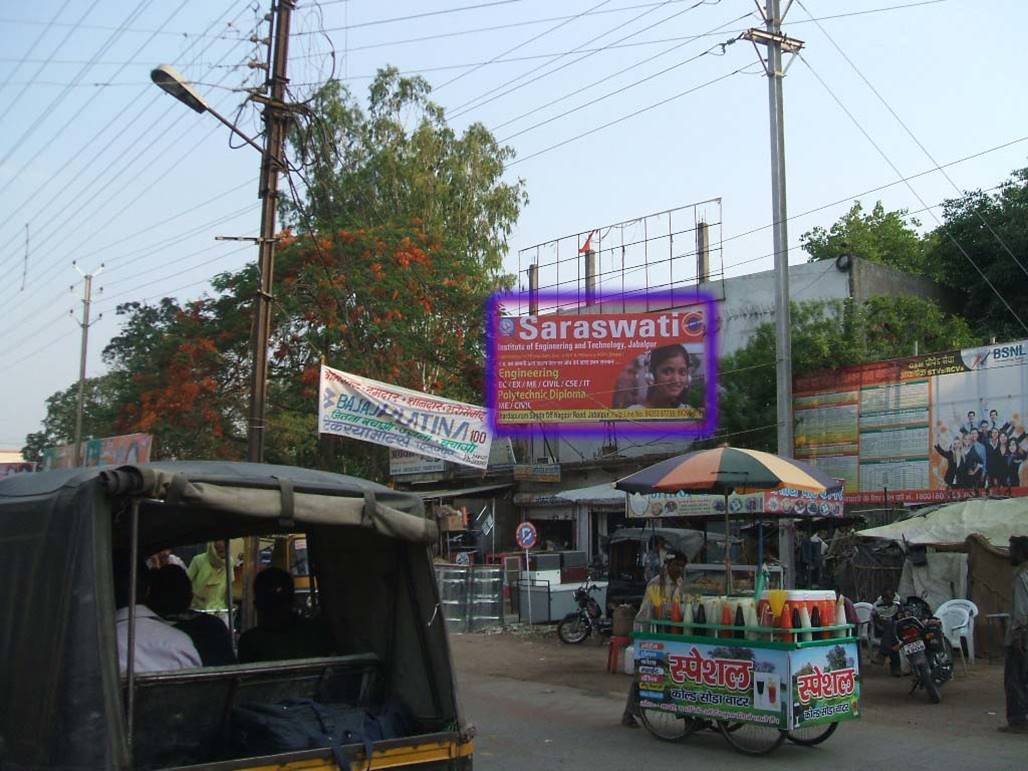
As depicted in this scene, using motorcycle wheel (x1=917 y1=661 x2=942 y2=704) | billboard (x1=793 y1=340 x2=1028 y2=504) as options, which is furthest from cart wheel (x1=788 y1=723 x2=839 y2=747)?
billboard (x1=793 y1=340 x2=1028 y2=504)

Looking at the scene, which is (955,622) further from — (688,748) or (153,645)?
(153,645)

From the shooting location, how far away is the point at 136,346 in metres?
28.6

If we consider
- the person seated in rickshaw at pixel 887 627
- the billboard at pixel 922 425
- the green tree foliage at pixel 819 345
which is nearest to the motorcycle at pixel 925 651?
the person seated in rickshaw at pixel 887 627

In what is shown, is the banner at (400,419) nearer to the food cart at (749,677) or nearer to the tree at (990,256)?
the food cart at (749,677)

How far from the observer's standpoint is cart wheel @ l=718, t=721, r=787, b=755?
29.1 ft

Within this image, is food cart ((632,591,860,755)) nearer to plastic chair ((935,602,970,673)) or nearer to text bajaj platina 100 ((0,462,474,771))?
text bajaj platina 100 ((0,462,474,771))

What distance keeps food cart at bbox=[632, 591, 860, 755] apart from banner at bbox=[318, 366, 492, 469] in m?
7.85

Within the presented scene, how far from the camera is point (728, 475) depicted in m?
10.5

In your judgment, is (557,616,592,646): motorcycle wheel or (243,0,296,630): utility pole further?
(557,616,592,646): motorcycle wheel

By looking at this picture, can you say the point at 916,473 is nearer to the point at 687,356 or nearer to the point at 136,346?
the point at 687,356

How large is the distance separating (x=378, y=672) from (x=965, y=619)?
37.1ft

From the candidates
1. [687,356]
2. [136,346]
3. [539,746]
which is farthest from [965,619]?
[136,346]

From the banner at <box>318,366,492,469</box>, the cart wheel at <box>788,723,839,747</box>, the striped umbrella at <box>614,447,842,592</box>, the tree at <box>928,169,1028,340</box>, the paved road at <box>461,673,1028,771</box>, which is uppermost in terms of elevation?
the tree at <box>928,169,1028,340</box>

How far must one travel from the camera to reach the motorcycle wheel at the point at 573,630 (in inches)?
728
